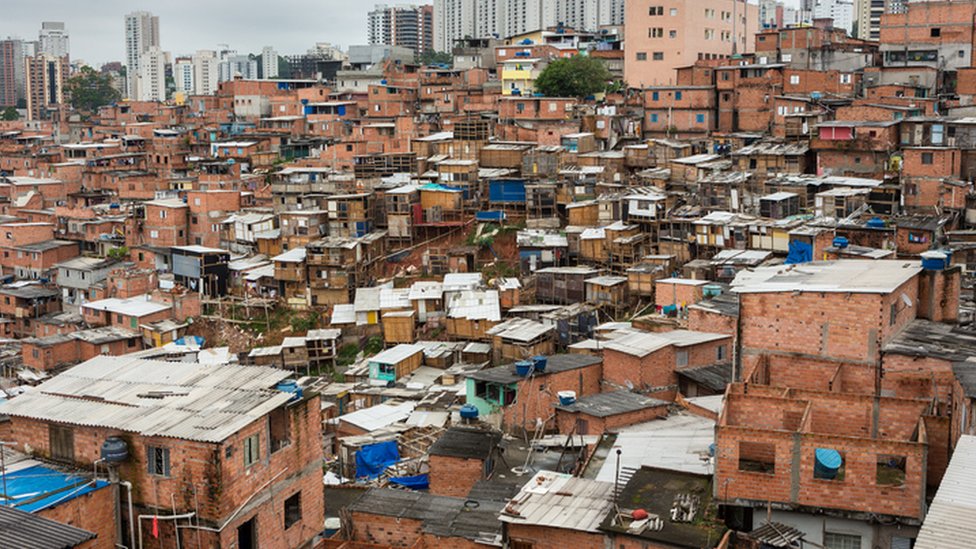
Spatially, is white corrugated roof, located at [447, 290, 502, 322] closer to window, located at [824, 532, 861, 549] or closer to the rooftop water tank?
the rooftop water tank

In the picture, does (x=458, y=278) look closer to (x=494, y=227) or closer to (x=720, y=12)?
(x=494, y=227)

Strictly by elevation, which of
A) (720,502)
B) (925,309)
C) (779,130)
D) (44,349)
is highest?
(779,130)

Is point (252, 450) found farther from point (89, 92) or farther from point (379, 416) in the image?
point (89, 92)

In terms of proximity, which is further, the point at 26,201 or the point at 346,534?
the point at 26,201

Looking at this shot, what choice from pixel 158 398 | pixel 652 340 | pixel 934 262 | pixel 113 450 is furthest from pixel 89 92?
pixel 934 262

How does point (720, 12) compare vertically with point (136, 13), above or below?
below

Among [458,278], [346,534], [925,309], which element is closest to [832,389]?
[925,309]

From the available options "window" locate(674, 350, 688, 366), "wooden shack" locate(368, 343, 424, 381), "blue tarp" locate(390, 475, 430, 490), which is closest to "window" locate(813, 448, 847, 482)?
"blue tarp" locate(390, 475, 430, 490)
